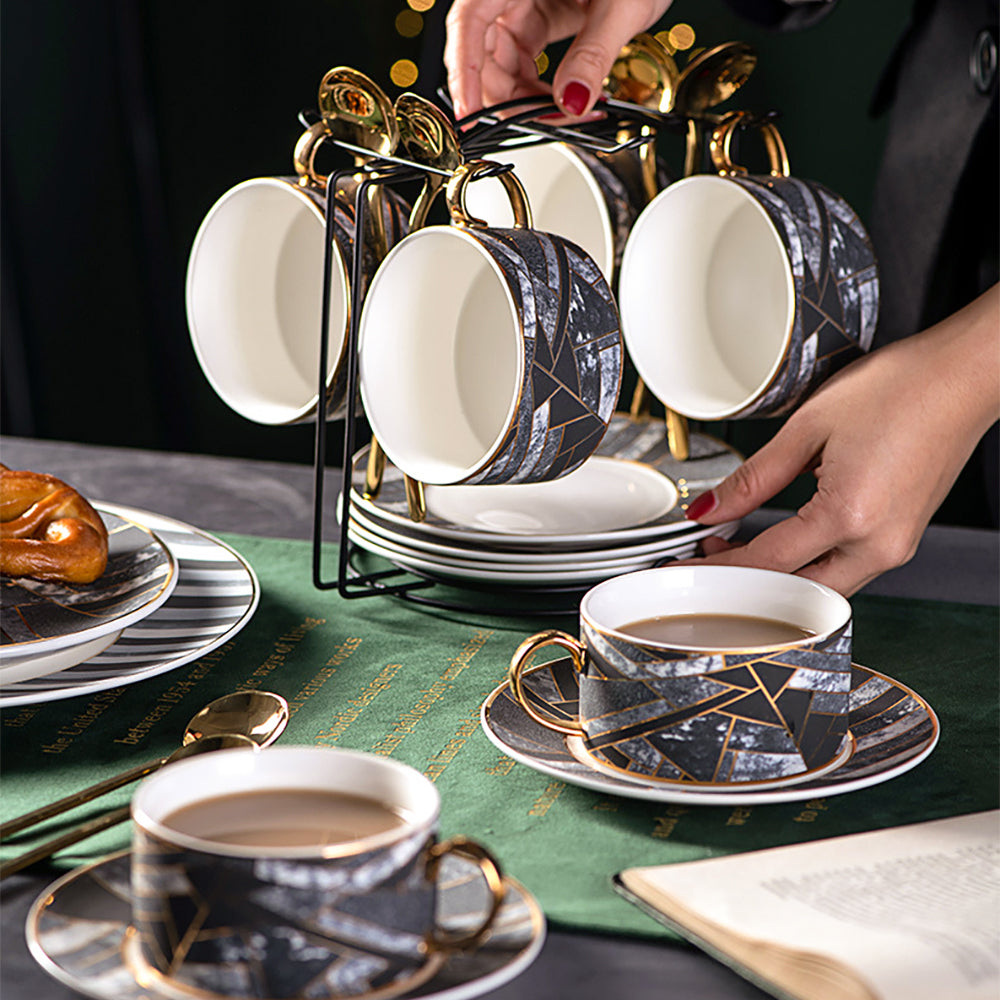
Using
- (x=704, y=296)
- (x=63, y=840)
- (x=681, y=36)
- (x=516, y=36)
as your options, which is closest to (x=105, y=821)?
(x=63, y=840)

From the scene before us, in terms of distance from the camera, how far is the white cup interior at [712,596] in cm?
70

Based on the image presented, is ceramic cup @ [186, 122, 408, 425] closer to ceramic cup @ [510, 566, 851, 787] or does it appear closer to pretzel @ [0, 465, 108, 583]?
pretzel @ [0, 465, 108, 583]

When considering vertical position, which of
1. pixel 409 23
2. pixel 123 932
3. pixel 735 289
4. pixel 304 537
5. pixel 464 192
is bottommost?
pixel 304 537

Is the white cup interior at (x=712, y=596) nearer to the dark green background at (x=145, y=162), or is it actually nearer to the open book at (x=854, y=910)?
the open book at (x=854, y=910)

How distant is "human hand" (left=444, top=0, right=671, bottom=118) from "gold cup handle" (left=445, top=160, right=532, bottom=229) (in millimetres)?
211

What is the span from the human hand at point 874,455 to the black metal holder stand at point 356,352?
0.16m

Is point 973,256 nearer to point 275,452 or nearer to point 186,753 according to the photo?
point 186,753

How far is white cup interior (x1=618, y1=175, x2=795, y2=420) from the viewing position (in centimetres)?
109

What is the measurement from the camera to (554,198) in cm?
124

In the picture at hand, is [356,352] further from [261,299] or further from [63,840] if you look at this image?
[63,840]

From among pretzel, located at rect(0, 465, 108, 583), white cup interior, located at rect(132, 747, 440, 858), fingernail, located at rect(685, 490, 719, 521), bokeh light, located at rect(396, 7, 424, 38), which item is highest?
bokeh light, located at rect(396, 7, 424, 38)

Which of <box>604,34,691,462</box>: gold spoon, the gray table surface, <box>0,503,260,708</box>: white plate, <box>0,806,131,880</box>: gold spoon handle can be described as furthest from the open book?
<box>604,34,691,462</box>: gold spoon

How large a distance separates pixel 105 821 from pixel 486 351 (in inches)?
18.1

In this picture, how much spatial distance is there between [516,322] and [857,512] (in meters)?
0.29
